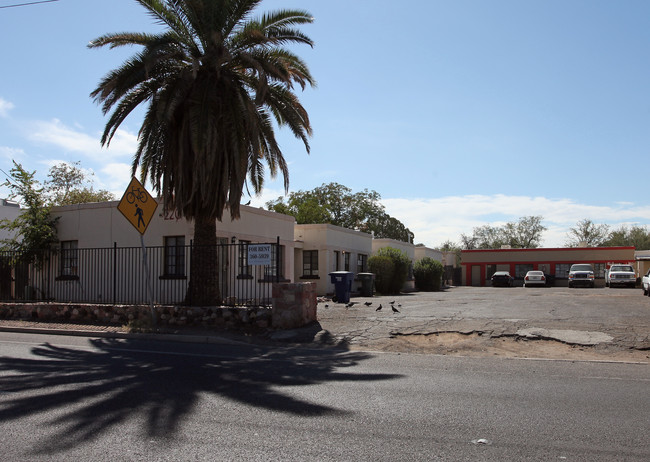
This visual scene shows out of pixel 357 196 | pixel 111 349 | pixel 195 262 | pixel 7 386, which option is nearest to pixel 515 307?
pixel 195 262

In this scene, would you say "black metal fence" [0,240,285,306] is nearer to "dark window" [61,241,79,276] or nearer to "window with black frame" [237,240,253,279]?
"dark window" [61,241,79,276]

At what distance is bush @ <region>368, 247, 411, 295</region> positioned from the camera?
103 ft

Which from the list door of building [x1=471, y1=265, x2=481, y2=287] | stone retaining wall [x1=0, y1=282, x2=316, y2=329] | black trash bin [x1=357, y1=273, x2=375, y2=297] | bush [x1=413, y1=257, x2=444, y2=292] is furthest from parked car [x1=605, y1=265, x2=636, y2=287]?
stone retaining wall [x1=0, y1=282, x2=316, y2=329]

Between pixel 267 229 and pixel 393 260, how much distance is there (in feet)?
37.4

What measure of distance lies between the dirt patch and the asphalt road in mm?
877

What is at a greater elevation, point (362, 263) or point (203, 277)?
point (362, 263)

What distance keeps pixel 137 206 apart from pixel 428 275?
2794cm

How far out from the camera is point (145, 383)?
727 cm

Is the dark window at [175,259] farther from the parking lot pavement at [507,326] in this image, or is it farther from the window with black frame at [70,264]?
the parking lot pavement at [507,326]

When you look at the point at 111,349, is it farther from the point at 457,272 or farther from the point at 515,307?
the point at 457,272

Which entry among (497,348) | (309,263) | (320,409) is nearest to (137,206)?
(497,348)

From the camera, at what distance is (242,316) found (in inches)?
538

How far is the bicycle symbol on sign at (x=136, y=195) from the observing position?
13680 mm

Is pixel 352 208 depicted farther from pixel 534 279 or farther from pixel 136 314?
pixel 136 314
